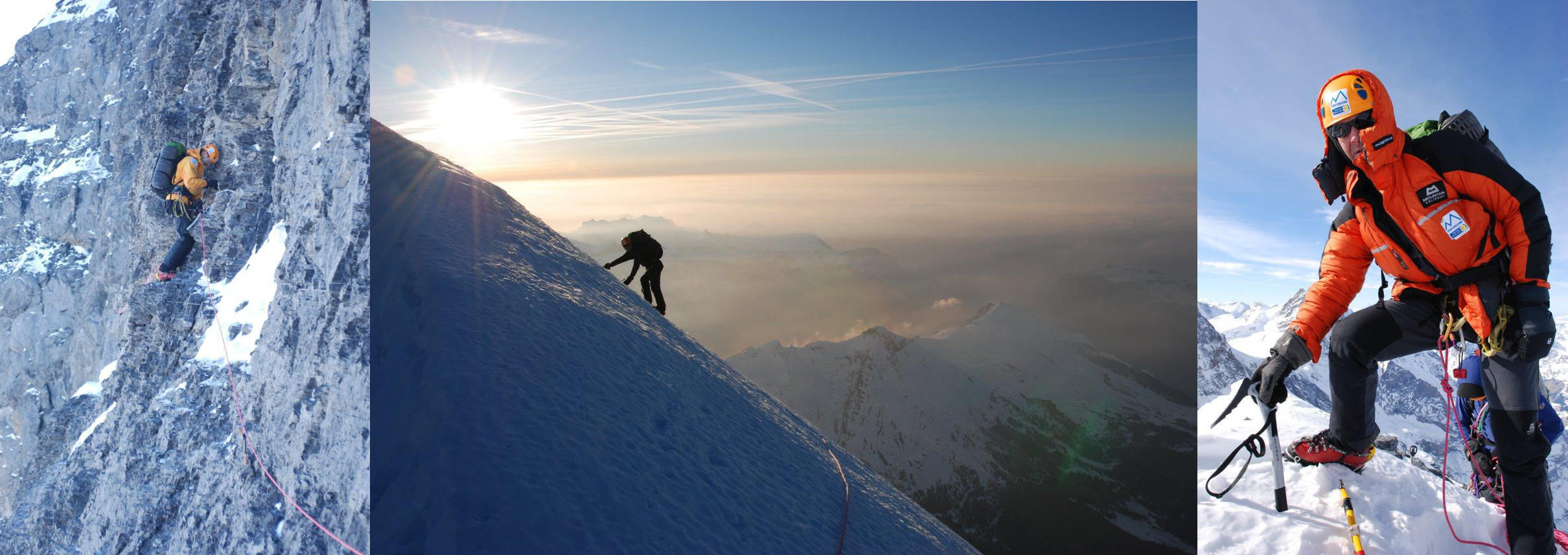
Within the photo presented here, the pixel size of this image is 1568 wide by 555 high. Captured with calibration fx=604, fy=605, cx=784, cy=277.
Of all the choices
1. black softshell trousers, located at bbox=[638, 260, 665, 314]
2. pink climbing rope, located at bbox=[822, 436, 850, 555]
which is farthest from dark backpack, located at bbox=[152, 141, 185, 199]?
pink climbing rope, located at bbox=[822, 436, 850, 555]

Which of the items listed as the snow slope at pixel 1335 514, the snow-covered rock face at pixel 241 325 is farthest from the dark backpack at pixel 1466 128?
the snow-covered rock face at pixel 241 325

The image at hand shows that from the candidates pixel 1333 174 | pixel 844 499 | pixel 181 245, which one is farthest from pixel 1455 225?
pixel 181 245

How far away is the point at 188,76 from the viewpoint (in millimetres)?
14070

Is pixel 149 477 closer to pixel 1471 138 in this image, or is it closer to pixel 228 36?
pixel 228 36

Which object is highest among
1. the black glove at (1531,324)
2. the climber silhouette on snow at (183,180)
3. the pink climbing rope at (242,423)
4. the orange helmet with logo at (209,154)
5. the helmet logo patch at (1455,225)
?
the orange helmet with logo at (209,154)

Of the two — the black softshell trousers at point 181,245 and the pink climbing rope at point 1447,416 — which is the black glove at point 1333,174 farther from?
the black softshell trousers at point 181,245

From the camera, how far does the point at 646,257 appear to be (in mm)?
9828

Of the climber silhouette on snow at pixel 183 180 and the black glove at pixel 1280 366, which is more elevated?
the climber silhouette on snow at pixel 183 180

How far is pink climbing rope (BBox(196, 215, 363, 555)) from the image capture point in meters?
2.88

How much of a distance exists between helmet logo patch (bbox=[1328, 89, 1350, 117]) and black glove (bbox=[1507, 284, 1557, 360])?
134 centimetres

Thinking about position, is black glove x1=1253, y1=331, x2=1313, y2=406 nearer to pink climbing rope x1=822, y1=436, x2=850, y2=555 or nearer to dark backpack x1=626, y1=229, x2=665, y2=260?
pink climbing rope x1=822, y1=436, x2=850, y2=555

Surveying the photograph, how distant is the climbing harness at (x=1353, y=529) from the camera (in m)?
3.27

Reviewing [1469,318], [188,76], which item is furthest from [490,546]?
[188,76]

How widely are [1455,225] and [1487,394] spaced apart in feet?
3.65
